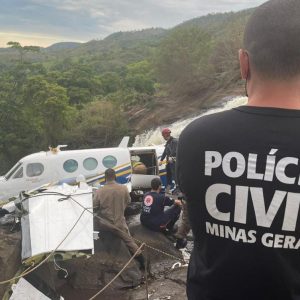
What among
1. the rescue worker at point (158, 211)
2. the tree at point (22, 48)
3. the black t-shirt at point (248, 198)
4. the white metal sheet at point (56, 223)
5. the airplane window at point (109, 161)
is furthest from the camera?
the tree at point (22, 48)

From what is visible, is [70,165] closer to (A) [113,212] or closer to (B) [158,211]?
(B) [158,211]

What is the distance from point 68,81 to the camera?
49812 mm

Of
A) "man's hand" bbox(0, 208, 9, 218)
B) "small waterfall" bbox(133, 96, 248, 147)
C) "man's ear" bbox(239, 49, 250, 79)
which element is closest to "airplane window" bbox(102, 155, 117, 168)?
"man's hand" bbox(0, 208, 9, 218)

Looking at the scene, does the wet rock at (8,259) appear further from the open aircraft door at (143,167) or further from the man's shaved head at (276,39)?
the man's shaved head at (276,39)

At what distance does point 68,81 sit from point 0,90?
13770mm

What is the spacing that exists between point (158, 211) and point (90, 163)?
5.78 meters

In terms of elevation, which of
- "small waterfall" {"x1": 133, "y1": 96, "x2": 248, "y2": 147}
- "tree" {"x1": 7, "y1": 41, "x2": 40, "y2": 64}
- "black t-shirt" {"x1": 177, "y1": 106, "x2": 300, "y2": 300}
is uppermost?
"tree" {"x1": 7, "y1": 41, "x2": 40, "y2": 64}

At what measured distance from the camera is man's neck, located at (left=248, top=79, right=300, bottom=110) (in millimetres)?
1422

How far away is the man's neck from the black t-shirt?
36 mm

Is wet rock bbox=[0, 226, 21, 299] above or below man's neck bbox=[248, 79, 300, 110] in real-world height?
below

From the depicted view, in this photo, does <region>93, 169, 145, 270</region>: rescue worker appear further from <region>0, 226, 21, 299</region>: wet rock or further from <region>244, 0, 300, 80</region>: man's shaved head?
<region>244, 0, 300, 80</region>: man's shaved head

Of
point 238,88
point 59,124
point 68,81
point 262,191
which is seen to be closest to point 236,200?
point 262,191

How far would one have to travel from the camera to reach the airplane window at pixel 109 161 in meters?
14.7

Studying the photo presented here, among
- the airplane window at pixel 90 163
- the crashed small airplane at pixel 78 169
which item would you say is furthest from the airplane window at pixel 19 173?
the airplane window at pixel 90 163
